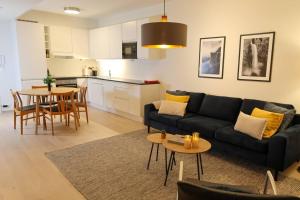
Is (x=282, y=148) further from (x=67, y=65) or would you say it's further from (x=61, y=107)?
(x=67, y=65)

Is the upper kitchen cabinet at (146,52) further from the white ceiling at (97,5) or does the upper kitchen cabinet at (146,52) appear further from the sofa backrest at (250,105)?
the sofa backrest at (250,105)

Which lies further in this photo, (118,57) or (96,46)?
(96,46)

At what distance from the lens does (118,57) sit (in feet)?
19.0

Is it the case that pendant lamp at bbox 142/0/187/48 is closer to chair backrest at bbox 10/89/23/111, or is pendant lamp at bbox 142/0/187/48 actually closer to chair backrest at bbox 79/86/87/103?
chair backrest at bbox 79/86/87/103

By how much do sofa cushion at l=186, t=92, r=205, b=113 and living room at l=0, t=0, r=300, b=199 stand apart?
2 centimetres

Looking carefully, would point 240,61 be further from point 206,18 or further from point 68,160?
point 68,160

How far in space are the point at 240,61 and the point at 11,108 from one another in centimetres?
599

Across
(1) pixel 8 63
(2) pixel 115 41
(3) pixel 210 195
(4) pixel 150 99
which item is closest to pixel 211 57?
(4) pixel 150 99

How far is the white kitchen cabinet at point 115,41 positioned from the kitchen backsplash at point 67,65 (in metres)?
1.42

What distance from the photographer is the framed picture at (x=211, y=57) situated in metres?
3.98

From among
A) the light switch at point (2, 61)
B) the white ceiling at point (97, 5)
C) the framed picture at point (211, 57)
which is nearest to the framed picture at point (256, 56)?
the framed picture at point (211, 57)

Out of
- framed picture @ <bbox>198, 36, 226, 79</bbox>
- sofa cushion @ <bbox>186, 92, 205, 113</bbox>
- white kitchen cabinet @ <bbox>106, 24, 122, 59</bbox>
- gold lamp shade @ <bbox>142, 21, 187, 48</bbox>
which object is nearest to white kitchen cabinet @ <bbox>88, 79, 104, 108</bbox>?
white kitchen cabinet @ <bbox>106, 24, 122, 59</bbox>

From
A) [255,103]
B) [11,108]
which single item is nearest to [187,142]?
[255,103]

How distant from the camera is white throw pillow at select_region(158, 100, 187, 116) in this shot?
3.90 meters
